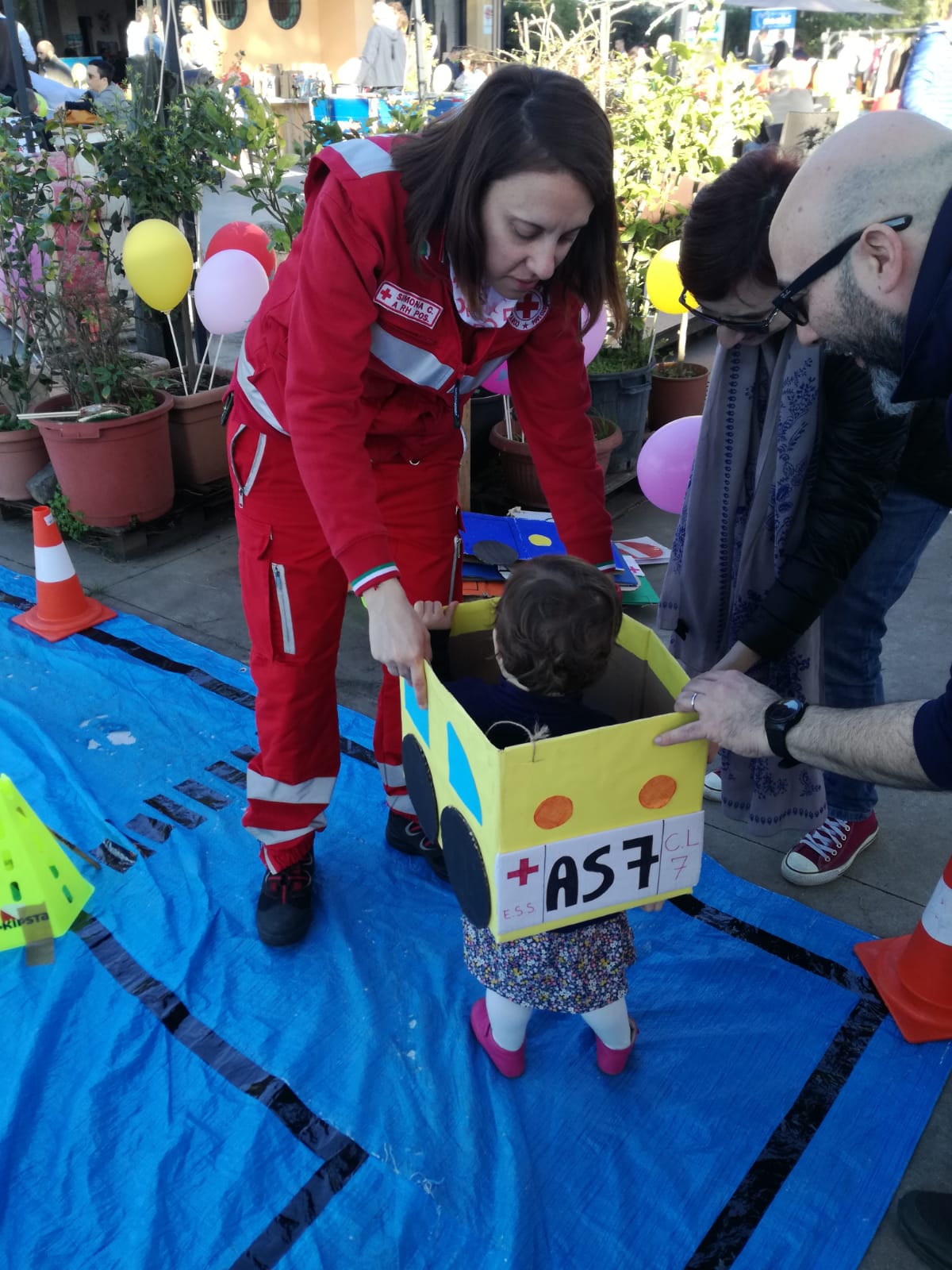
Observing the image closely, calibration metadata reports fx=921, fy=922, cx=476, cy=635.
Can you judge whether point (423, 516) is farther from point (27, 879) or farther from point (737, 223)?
point (27, 879)

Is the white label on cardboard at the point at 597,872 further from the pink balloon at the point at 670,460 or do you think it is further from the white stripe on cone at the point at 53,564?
the white stripe on cone at the point at 53,564

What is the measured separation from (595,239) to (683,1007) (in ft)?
4.76

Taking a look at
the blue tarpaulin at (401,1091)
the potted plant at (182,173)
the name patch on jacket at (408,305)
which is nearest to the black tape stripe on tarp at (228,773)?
the blue tarpaulin at (401,1091)

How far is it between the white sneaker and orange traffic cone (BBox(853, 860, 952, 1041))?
699 millimetres

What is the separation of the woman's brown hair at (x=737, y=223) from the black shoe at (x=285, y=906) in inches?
57.0

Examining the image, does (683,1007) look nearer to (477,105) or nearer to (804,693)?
(804,693)

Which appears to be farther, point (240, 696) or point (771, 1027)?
point (240, 696)

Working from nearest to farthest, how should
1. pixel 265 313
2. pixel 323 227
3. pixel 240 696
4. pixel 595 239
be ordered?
pixel 323 227 < pixel 595 239 < pixel 265 313 < pixel 240 696

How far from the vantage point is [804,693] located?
1.92 meters

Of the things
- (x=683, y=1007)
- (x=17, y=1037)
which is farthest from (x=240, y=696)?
(x=683, y=1007)

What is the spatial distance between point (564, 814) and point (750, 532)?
86 cm

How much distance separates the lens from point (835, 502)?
171 centimetres

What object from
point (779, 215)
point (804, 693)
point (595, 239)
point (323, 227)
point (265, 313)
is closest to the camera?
point (779, 215)

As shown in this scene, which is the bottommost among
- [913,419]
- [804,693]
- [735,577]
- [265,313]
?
[804,693]
